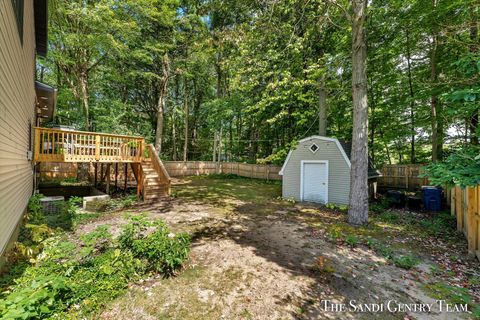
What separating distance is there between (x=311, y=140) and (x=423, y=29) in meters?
6.21

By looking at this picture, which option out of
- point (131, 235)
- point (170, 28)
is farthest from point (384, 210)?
point (170, 28)

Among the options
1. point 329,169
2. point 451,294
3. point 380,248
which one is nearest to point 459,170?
point 451,294

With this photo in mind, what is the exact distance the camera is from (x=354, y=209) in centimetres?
631

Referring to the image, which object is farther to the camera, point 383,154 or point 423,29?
point 383,154

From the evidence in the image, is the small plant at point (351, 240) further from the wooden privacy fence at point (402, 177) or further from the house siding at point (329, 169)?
the wooden privacy fence at point (402, 177)

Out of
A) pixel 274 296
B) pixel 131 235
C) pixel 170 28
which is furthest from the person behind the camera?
pixel 170 28

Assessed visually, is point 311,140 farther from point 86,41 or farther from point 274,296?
point 86,41

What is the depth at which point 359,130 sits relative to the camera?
630 cm

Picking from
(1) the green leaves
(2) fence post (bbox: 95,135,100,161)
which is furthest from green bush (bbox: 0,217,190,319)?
(1) the green leaves

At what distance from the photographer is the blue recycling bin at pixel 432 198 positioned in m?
7.72

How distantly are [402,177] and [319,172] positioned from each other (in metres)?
6.80

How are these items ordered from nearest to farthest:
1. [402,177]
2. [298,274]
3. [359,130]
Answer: [298,274] < [359,130] < [402,177]

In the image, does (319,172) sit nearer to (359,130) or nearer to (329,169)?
(329,169)

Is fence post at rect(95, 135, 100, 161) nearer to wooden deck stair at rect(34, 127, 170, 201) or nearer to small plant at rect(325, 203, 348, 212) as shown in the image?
wooden deck stair at rect(34, 127, 170, 201)
